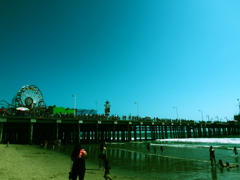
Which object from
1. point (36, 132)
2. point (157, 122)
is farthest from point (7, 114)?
point (157, 122)

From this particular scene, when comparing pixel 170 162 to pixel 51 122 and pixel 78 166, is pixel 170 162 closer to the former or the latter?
pixel 78 166

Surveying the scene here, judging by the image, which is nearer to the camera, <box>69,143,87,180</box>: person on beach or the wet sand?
<box>69,143,87,180</box>: person on beach

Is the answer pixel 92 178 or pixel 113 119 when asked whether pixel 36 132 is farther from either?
pixel 92 178

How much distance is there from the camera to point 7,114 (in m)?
33.3

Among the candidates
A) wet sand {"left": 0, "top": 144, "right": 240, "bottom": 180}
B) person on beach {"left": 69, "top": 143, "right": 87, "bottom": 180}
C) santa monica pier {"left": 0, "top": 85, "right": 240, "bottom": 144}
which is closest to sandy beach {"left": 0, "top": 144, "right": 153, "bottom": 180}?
wet sand {"left": 0, "top": 144, "right": 240, "bottom": 180}

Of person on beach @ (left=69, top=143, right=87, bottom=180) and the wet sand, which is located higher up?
person on beach @ (left=69, top=143, right=87, bottom=180)

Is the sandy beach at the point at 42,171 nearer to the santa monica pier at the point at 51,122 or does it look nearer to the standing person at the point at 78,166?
the standing person at the point at 78,166

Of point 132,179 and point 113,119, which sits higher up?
point 113,119

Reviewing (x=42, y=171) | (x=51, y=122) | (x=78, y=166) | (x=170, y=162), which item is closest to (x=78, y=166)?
(x=78, y=166)

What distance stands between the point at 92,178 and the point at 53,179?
1.94m

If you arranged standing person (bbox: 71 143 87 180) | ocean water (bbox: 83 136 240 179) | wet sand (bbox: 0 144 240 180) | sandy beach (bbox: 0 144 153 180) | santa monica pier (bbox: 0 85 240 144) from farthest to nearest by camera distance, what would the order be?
1. santa monica pier (bbox: 0 85 240 144)
2. ocean water (bbox: 83 136 240 179)
3. wet sand (bbox: 0 144 240 180)
4. sandy beach (bbox: 0 144 153 180)
5. standing person (bbox: 71 143 87 180)

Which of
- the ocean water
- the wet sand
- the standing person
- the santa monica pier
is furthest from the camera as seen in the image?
the santa monica pier

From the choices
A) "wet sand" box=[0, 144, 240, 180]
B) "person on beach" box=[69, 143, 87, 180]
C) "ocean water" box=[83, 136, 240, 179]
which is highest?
"person on beach" box=[69, 143, 87, 180]

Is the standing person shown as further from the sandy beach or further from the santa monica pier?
the santa monica pier
